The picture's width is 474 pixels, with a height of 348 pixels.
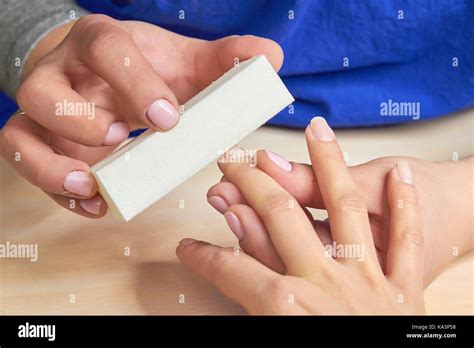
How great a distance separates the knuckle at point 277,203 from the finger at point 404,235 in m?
0.09

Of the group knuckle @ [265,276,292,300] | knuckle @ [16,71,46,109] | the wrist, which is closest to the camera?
knuckle @ [265,276,292,300]

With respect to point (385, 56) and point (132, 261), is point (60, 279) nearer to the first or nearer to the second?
point (132, 261)

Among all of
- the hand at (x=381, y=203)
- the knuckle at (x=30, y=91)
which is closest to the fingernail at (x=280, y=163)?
the hand at (x=381, y=203)

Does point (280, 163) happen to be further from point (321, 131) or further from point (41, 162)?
point (41, 162)

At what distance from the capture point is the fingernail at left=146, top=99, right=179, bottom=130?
497mm

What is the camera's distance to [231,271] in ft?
1.61

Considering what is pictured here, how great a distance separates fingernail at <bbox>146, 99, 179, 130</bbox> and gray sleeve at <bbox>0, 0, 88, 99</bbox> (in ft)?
0.91

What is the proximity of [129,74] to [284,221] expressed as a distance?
172 mm

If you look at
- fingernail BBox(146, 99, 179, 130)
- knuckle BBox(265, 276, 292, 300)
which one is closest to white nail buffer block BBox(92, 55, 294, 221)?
fingernail BBox(146, 99, 179, 130)

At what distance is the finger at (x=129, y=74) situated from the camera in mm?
500

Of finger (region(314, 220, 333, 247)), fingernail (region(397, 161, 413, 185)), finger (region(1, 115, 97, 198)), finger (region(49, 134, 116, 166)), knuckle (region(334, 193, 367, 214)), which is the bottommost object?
finger (region(314, 220, 333, 247))

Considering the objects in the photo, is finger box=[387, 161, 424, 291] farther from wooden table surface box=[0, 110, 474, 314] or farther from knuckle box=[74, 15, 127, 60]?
knuckle box=[74, 15, 127, 60]

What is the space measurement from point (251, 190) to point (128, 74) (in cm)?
14
